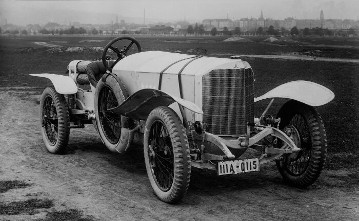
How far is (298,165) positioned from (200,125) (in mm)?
1561

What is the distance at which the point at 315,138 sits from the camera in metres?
6.34

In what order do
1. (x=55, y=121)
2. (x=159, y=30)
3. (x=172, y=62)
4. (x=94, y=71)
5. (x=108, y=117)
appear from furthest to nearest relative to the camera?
(x=159, y=30), (x=55, y=121), (x=94, y=71), (x=108, y=117), (x=172, y=62)

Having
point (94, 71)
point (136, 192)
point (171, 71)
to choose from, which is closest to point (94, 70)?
point (94, 71)

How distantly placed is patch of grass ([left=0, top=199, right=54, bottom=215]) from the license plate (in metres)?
1.95

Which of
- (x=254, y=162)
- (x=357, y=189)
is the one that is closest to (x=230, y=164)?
(x=254, y=162)

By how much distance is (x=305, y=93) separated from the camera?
264 inches

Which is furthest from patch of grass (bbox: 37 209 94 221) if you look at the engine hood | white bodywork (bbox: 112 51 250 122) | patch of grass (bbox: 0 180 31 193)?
the engine hood

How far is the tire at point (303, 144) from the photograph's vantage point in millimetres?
6336

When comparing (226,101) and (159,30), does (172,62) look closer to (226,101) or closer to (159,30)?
(226,101)

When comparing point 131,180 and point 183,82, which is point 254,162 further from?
point 131,180

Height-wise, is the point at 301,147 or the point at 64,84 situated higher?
the point at 64,84

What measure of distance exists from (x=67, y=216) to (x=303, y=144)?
310cm

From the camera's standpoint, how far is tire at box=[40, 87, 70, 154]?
837 cm

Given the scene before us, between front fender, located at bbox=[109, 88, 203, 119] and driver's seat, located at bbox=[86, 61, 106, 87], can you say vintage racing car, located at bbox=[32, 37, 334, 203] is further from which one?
driver's seat, located at bbox=[86, 61, 106, 87]
